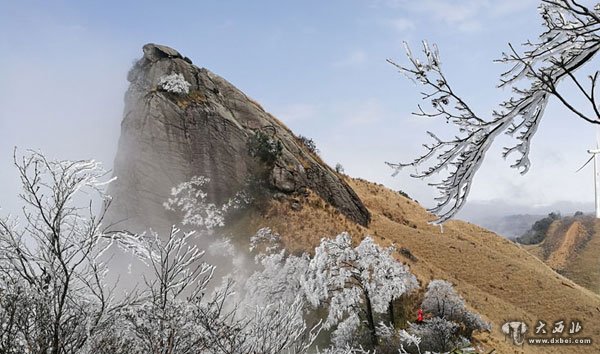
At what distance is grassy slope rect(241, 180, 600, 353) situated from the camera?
24562mm

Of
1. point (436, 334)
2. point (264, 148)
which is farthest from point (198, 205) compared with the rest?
point (436, 334)

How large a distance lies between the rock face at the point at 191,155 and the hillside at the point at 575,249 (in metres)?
17.6

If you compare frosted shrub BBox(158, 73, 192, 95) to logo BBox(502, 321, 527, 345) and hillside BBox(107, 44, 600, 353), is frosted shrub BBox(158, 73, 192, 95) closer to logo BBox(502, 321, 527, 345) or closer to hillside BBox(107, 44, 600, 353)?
hillside BBox(107, 44, 600, 353)

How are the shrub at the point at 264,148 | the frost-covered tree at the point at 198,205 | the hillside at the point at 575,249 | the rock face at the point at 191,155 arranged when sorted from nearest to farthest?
the frost-covered tree at the point at 198,205 < the rock face at the point at 191,155 < the shrub at the point at 264,148 < the hillside at the point at 575,249

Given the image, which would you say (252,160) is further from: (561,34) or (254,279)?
(561,34)

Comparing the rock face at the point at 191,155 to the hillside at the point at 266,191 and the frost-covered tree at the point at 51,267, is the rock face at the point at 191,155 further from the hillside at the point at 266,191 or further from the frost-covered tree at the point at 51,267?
the frost-covered tree at the point at 51,267

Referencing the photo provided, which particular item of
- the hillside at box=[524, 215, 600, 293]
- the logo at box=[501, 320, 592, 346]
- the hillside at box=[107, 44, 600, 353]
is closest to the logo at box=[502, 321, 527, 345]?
the logo at box=[501, 320, 592, 346]

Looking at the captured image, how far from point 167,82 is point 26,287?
86.2ft

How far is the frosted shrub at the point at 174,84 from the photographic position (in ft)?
104

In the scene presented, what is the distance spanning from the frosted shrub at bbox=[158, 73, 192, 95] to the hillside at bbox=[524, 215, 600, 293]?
1190 inches

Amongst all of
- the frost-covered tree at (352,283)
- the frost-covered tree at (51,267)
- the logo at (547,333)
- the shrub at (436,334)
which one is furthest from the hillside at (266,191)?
the frost-covered tree at (51,267)

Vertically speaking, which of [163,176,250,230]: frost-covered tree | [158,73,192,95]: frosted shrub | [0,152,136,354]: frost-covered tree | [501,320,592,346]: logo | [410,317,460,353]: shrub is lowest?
[501,320,592,346]: logo

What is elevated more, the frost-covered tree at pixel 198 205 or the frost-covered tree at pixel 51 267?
the frost-covered tree at pixel 198 205

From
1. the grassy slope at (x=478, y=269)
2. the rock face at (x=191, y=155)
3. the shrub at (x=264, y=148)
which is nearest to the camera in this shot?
the grassy slope at (x=478, y=269)
